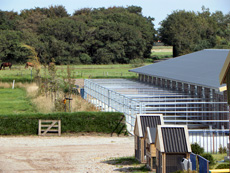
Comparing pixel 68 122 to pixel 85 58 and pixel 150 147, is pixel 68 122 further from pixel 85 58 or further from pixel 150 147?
pixel 85 58

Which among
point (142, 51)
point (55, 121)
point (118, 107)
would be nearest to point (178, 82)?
point (118, 107)

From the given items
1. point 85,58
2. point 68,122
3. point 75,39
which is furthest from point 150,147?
point 75,39

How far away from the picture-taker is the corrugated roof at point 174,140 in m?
13.9

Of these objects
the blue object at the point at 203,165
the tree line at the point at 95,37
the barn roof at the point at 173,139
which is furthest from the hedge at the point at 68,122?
the tree line at the point at 95,37

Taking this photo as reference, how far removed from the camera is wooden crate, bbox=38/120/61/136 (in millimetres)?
24594

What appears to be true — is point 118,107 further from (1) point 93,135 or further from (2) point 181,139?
(2) point 181,139

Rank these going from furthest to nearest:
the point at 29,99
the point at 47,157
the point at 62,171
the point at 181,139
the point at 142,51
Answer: the point at 142,51 < the point at 29,99 < the point at 47,157 < the point at 62,171 < the point at 181,139

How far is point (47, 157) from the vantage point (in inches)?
745

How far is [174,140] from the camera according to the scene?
14.0 metres

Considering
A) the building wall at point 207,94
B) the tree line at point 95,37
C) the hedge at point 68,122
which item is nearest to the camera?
the hedge at point 68,122

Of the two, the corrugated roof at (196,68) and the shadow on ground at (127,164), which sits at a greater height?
the corrugated roof at (196,68)

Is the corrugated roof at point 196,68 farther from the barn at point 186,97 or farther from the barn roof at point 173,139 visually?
the barn roof at point 173,139

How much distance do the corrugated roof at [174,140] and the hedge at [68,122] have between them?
10.8 metres

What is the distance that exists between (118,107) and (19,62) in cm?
5757
